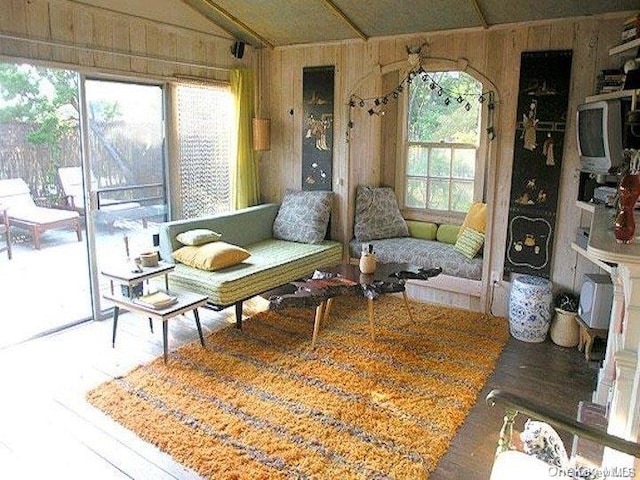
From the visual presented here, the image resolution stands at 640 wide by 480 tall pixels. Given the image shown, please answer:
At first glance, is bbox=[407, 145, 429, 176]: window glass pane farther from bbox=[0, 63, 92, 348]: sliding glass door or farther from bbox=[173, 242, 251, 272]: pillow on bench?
bbox=[0, 63, 92, 348]: sliding glass door

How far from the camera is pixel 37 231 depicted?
145 inches

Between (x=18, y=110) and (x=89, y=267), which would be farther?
(x=89, y=267)

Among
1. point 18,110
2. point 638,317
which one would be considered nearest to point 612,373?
point 638,317

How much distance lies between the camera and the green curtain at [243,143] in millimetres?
4934

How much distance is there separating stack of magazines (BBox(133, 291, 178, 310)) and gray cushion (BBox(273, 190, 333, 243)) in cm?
172

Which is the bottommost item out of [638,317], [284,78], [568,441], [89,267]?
[568,441]

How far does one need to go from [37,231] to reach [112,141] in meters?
0.91

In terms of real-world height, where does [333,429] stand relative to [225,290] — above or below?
below

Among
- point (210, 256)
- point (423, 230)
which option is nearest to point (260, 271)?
point (210, 256)

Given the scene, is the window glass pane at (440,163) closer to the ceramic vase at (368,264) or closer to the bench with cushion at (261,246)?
the bench with cushion at (261,246)

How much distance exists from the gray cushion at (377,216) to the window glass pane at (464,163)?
2.23 feet

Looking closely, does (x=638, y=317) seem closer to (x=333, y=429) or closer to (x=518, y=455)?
(x=518, y=455)

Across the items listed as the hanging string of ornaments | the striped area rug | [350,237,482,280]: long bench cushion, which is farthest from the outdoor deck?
the hanging string of ornaments

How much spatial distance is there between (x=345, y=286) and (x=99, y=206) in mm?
2073
